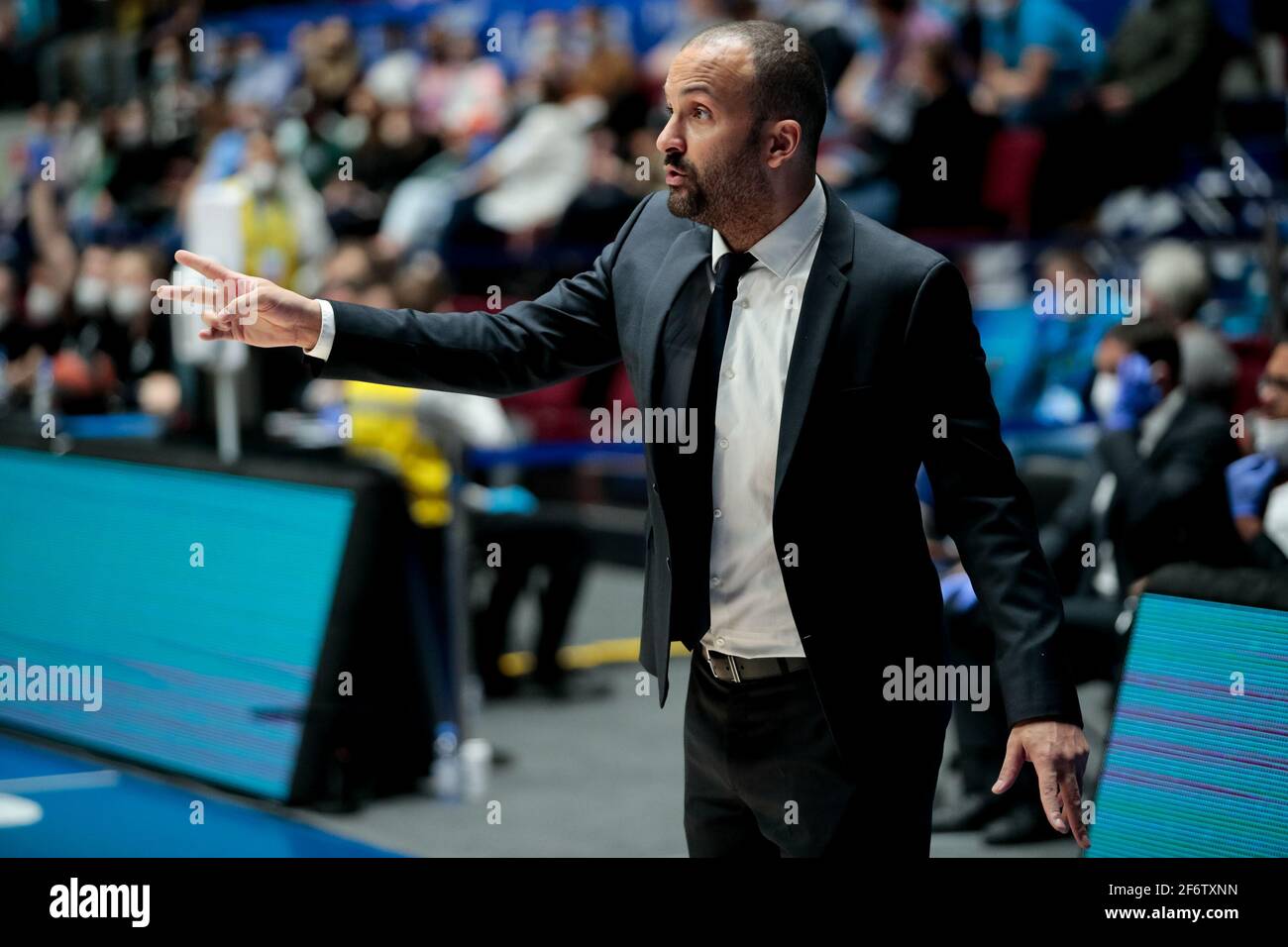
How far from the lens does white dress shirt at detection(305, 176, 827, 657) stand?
2.42 meters

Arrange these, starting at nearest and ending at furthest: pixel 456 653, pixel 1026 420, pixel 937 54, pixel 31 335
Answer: pixel 456 653
pixel 1026 420
pixel 937 54
pixel 31 335

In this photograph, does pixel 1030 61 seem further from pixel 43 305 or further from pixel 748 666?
pixel 748 666

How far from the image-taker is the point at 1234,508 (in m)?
4.95

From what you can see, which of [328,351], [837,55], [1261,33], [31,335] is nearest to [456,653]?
[328,351]

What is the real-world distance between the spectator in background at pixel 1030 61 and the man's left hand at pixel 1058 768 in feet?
20.0

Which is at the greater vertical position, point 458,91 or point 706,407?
point 458,91

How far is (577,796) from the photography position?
5.26 meters

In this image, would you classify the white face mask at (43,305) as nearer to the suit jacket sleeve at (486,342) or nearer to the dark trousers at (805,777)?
the suit jacket sleeve at (486,342)

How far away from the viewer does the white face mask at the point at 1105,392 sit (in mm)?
5621

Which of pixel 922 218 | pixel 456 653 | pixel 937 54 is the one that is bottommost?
pixel 456 653

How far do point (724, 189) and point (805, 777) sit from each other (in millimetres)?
846

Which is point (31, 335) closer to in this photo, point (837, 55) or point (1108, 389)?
point (837, 55)

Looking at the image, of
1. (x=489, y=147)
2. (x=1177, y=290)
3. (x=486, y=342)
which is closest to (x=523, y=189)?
(x=489, y=147)

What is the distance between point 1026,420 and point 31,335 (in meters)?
6.85
